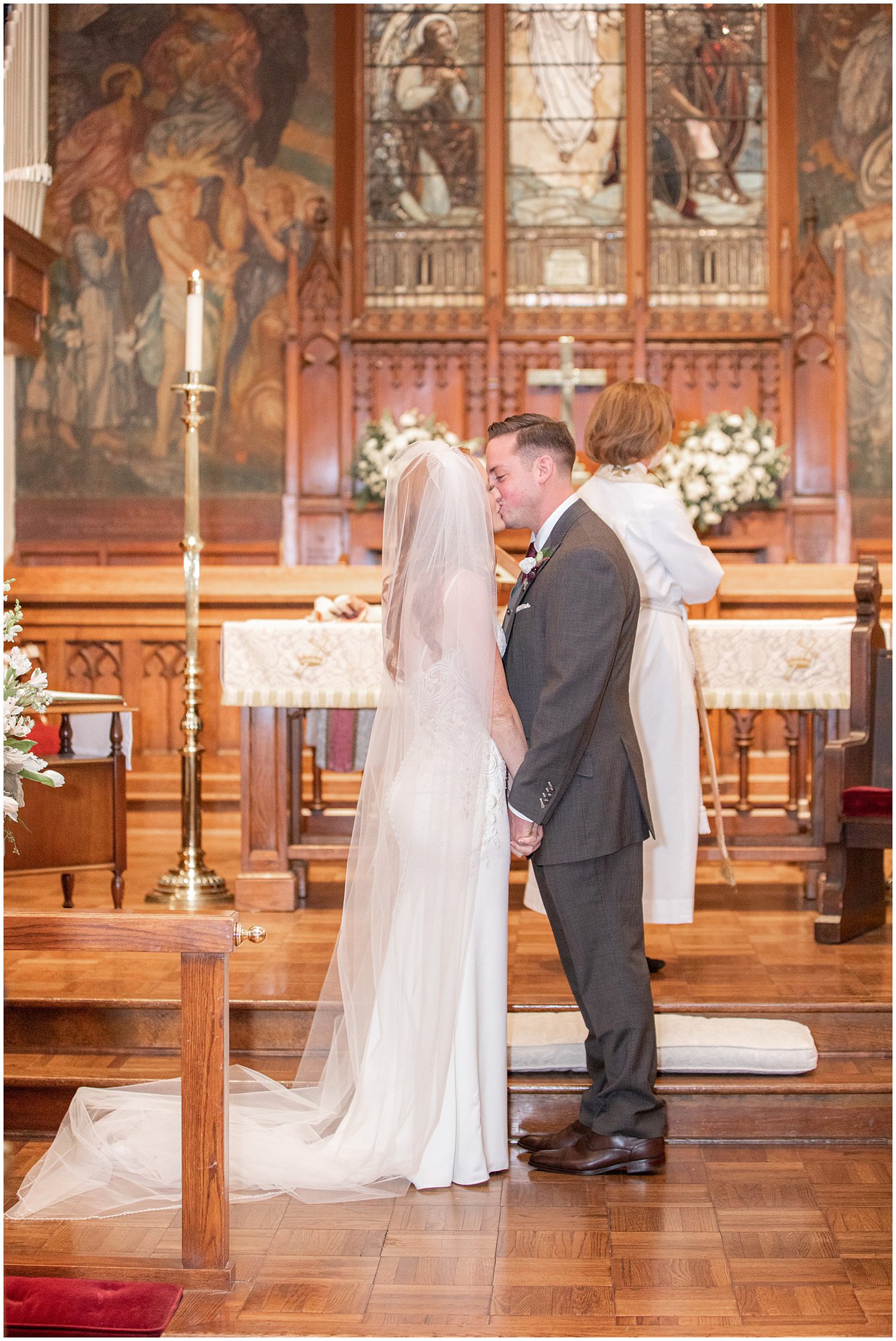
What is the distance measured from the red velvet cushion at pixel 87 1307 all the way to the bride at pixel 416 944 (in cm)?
45

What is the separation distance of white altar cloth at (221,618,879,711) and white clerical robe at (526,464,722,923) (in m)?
0.95

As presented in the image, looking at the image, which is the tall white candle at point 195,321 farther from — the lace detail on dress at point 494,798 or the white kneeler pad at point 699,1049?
the white kneeler pad at point 699,1049

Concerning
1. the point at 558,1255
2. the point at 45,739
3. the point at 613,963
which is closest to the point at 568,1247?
the point at 558,1255

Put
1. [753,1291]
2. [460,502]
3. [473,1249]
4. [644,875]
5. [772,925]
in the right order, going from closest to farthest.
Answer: [753,1291], [473,1249], [460,502], [644,875], [772,925]

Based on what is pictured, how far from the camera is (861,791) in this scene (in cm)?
498

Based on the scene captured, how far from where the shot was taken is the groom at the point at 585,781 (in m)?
3.25

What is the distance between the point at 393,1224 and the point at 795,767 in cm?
369

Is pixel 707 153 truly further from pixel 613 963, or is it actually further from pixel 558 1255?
pixel 558 1255

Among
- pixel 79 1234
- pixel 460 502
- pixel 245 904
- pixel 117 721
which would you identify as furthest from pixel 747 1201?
pixel 117 721

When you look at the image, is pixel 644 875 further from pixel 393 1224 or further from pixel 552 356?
pixel 552 356

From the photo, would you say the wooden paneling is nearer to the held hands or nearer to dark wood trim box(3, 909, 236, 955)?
the held hands

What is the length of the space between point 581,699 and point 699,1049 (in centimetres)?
122

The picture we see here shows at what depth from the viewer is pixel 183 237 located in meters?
8.99

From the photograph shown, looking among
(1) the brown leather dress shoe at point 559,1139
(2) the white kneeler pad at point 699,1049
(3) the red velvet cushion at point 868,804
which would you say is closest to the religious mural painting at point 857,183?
(3) the red velvet cushion at point 868,804
